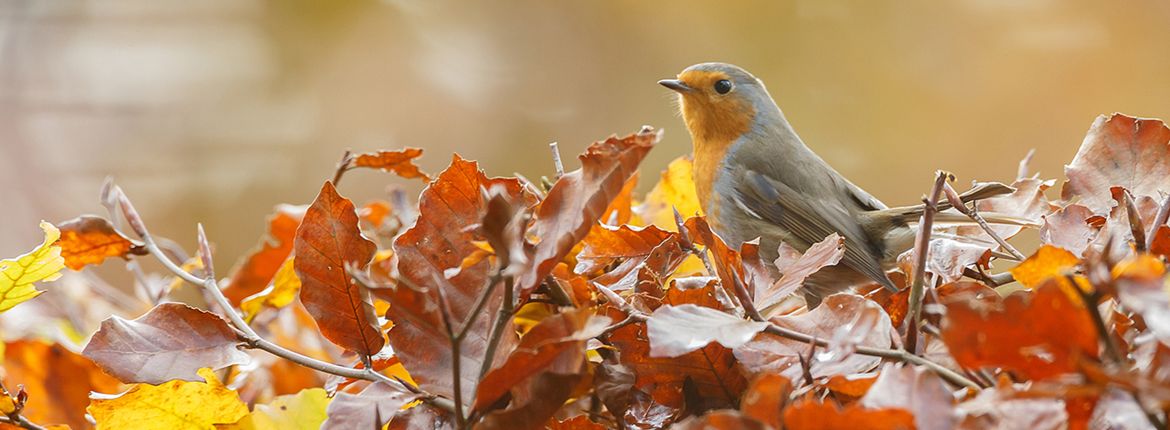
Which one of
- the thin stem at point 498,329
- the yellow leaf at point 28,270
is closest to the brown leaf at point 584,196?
the thin stem at point 498,329

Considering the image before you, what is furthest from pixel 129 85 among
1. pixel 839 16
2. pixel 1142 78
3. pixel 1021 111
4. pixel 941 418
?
pixel 941 418

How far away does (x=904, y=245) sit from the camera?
193 cm

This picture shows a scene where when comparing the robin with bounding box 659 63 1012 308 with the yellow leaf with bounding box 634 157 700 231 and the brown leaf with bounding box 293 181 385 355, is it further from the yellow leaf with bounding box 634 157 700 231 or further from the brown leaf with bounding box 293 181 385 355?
the brown leaf with bounding box 293 181 385 355

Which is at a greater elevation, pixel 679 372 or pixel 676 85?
pixel 676 85

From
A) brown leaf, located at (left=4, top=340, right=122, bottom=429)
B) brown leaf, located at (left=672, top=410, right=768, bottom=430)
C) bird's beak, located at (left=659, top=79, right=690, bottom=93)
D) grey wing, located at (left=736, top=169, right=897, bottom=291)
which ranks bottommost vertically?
grey wing, located at (left=736, top=169, right=897, bottom=291)

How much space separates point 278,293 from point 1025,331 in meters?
0.66

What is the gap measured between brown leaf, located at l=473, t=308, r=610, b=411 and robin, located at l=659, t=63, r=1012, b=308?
1.23 metres

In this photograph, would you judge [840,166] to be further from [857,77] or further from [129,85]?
[129,85]

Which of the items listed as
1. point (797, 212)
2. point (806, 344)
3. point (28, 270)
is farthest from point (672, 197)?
point (797, 212)

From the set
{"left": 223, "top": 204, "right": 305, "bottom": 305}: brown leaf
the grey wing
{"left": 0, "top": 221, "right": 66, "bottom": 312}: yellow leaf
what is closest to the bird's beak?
the grey wing

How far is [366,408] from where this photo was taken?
62cm

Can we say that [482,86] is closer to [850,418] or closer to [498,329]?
[498,329]

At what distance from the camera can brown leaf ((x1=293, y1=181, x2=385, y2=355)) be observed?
703 mm

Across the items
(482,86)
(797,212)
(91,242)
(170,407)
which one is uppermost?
(482,86)
